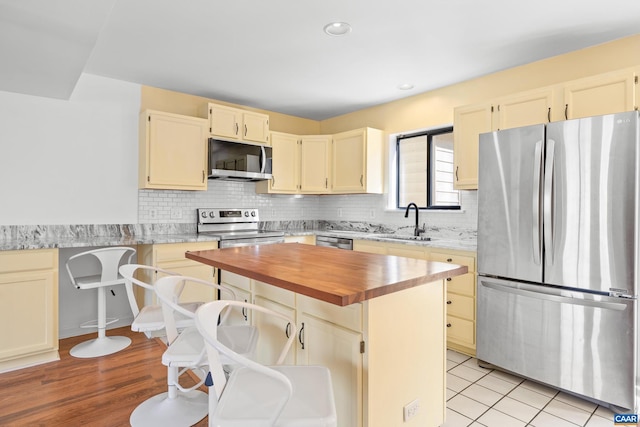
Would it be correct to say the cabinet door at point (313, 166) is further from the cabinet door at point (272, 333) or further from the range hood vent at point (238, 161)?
the cabinet door at point (272, 333)

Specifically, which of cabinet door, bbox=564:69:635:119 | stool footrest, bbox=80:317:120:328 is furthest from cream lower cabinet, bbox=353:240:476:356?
stool footrest, bbox=80:317:120:328

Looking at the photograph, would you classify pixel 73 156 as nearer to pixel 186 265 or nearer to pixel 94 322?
pixel 186 265

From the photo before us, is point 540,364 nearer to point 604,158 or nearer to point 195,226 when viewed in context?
point 604,158

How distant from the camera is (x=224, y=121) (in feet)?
13.2

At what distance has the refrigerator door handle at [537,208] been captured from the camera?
95.4 inches

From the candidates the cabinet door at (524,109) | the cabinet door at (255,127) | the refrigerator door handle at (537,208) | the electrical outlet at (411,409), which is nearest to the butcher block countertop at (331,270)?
the electrical outlet at (411,409)

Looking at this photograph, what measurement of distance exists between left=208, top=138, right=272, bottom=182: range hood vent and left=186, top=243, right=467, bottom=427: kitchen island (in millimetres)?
2123

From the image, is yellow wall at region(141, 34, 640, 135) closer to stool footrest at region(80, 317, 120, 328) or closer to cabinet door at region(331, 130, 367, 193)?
cabinet door at region(331, 130, 367, 193)

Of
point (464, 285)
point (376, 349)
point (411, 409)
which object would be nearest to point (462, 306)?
point (464, 285)

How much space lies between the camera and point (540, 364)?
95.5 inches

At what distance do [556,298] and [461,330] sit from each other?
35.4 inches

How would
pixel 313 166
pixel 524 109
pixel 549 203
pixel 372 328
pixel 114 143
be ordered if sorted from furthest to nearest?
pixel 313 166 → pixel 114 143 → pixel 524 109 → pixel 549 203 → pixel 372 328

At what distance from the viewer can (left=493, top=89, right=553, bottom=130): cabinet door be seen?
2.83 m

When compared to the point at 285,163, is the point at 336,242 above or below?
below
